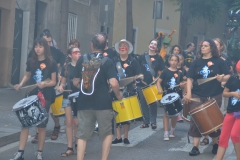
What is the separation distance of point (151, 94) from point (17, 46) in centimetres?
866

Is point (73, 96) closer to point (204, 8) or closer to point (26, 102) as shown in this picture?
point (26, 102)

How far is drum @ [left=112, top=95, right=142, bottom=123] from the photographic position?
9094 millimetres

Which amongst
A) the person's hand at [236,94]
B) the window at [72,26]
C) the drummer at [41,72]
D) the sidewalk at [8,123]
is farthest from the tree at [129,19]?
the person's hand at [236,94]

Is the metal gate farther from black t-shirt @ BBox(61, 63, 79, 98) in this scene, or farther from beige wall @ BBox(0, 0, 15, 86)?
black t-shirt @ BBox(61, 63, 79, 98)

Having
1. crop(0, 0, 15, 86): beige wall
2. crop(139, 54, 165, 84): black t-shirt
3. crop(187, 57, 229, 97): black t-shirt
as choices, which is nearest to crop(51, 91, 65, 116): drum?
crop(187, 57, 229, 97): black t-shirt

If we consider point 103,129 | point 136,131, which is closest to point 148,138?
point 136,131

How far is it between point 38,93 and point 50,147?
1698 millimetres

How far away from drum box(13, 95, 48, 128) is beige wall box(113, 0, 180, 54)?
21.1 metres

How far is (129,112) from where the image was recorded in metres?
9.17

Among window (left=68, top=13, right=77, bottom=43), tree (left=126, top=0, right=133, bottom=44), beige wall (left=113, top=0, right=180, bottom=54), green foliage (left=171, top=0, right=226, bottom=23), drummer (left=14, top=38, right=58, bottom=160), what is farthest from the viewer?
green foliage (left=171, top=0, right=226, bottom=23)

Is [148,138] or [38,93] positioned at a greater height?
[38,93]

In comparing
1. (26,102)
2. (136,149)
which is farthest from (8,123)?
(26,102)

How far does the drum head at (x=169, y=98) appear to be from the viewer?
408 inches

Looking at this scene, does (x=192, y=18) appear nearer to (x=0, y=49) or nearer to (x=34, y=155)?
(x=0, y=49)
